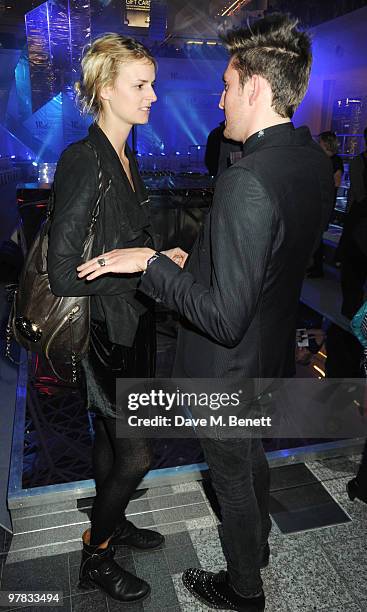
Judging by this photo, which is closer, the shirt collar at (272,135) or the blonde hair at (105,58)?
the shirt collar at (272,135)

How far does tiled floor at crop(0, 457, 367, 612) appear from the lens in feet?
5.54

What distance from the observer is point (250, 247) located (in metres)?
1.09

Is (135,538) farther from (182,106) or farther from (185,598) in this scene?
(182,106)

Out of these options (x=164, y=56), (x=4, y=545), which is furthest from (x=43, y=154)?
(x=4, y=545)

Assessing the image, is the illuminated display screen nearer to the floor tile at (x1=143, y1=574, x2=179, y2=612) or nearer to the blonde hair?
the blonde hair

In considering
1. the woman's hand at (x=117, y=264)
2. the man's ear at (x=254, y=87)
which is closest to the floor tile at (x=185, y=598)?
the woman's hand at (x=117, y=264)

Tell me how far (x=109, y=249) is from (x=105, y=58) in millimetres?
567

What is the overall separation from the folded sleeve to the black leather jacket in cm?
28

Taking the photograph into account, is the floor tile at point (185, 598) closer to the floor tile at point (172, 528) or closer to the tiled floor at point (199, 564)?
the tiled floor at point (199, 564)

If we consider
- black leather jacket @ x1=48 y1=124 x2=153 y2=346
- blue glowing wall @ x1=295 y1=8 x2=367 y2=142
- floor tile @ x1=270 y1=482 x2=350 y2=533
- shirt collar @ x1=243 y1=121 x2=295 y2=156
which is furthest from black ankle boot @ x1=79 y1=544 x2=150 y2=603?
blue glowing wall @ x1=295 y1=8 x2=367 y2=142

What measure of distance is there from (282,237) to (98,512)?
1125 mm

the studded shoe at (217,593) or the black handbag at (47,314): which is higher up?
the black handbag at (47,314)

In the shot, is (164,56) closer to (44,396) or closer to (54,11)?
(54,11)

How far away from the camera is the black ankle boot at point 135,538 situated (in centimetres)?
191
